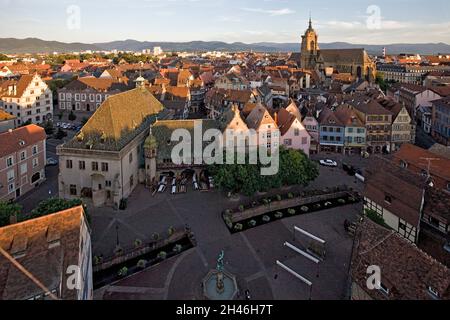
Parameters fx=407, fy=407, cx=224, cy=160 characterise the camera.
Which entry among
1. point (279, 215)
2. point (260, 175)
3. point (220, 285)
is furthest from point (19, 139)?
point (220, 285)

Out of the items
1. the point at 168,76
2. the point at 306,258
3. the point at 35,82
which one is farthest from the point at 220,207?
the point at 168,76

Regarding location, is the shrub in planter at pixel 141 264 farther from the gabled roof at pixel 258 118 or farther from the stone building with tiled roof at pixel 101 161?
the gabled roof at pixel 258 118

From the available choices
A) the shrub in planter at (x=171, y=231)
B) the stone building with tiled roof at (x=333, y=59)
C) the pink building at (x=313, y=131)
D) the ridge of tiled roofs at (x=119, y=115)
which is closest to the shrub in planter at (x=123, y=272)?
the shrub in planter at (x=171, y=231)

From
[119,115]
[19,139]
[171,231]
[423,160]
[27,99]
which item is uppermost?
[27,99]

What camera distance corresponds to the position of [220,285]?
34.0 metres

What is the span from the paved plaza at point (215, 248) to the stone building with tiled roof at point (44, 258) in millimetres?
9309

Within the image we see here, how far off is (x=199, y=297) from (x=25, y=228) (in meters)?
14.4

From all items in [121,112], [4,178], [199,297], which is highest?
[121,112]

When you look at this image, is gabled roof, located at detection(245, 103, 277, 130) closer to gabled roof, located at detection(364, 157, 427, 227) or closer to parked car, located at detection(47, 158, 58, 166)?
gabled roof, located at detection(364, 157, 427, 227)

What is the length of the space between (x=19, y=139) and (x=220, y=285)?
126ft

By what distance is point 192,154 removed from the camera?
2436 inches

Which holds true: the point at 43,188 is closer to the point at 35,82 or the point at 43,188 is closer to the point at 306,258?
the point at 306,258

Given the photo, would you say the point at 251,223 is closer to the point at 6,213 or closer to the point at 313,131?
the point at 6,213

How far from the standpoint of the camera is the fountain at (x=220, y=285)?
3312 centimetres
